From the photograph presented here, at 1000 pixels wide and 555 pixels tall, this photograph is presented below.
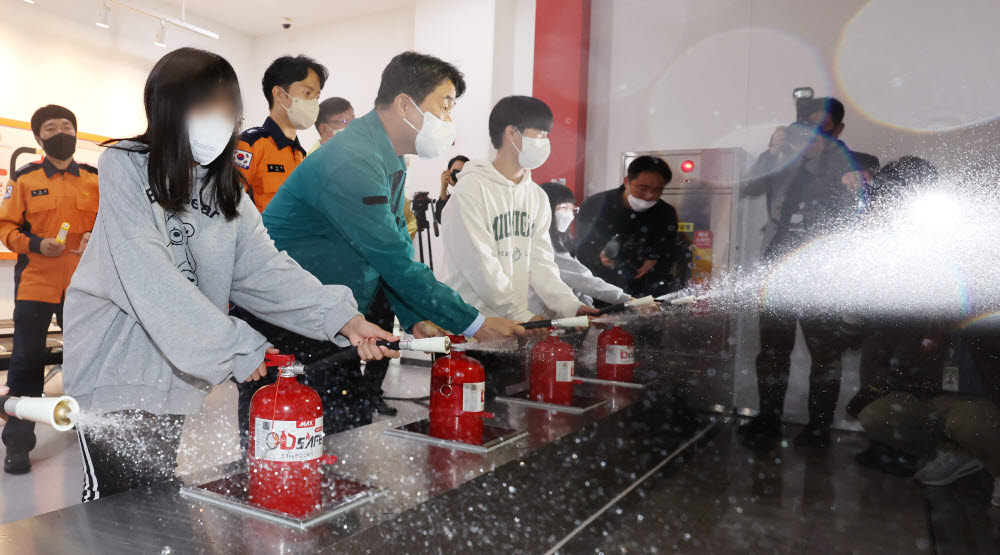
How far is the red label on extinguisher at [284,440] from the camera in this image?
1104mm

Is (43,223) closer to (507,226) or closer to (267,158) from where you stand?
(267,158)

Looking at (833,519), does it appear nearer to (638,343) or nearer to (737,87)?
(638,343)

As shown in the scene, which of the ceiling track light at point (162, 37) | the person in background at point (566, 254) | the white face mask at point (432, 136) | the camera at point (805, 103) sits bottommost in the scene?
the person in background at point (566, 254)

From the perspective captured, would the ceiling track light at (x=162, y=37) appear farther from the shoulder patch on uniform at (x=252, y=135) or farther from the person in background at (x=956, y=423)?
the person in background at (x=956, y=423)

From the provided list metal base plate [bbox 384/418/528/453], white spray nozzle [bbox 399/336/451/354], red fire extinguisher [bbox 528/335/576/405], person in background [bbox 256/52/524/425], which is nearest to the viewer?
white spray nozzle [bbox 399/336/451/354]

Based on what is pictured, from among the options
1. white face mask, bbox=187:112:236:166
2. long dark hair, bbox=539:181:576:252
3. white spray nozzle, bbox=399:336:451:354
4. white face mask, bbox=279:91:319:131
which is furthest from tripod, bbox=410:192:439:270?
white face mask, bbox=187:112:236:166

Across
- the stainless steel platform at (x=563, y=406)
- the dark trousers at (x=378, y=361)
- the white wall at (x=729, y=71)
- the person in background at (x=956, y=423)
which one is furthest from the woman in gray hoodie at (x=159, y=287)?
the person in background at (x=956, y=423)

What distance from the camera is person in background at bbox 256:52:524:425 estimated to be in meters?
1.82

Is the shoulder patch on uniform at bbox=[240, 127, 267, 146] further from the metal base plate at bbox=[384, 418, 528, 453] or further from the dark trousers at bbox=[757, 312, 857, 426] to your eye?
the dark trousers at bbox=[757, 312, 857, 426]

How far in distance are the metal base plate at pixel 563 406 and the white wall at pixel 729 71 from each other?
3.22 ft

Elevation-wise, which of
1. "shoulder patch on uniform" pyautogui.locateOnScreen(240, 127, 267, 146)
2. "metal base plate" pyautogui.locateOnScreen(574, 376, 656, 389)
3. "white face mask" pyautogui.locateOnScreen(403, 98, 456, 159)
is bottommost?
"metal base plate" pyautogui.locateOnScreen(574, 376, 656, 389)

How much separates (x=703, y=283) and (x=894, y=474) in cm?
118

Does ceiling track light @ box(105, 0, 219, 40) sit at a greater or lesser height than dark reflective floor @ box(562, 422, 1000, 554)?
greater

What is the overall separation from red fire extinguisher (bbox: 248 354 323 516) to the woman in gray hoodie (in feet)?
0.36
